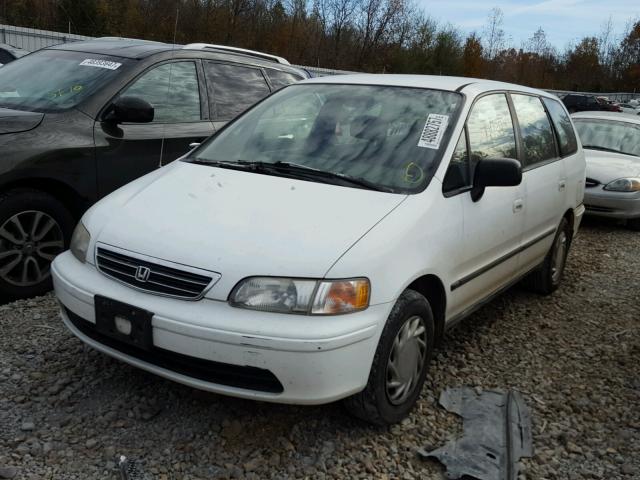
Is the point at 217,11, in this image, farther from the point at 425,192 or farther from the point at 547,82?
the point at 547,82

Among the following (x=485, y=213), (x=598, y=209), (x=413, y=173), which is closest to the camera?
(x=413, y=173)

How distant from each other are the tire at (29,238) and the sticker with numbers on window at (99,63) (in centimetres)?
120

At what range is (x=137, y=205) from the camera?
310 centimetres

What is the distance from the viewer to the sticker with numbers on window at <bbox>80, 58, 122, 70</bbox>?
186 inches

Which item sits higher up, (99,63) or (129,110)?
(99,63)

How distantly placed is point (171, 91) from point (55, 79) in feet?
2.79

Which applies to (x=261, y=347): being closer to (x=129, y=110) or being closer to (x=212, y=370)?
(x=212, y=370)

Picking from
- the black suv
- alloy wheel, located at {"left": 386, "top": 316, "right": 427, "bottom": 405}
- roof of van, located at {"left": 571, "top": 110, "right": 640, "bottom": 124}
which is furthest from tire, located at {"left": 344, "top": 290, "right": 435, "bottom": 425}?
roof of van, located at {"left": 571, "top": 110, "right": 640, "bottom": 124}

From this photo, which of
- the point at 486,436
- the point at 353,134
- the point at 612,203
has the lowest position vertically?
the point at 486,436

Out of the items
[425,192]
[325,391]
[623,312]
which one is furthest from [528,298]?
[325,391]

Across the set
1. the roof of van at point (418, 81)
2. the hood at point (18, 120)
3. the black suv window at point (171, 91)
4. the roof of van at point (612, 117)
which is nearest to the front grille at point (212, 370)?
the hood at point (18, 120)

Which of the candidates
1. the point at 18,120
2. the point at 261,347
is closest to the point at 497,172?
the point at 261,347

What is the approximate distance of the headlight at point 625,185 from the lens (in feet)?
27.6

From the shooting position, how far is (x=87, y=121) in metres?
4.35
